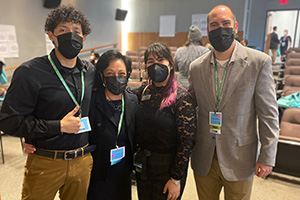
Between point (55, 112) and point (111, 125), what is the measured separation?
342 mm

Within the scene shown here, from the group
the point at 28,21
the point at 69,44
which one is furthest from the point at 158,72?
the point at 28,21

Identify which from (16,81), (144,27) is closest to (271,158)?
(16,81)

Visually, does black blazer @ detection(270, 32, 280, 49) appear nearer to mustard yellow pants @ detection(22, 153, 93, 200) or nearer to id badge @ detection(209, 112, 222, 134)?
id badge @ detection(209, 112, 222, 134)

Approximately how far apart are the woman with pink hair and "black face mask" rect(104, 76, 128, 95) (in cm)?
18

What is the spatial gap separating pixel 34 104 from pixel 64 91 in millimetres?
171

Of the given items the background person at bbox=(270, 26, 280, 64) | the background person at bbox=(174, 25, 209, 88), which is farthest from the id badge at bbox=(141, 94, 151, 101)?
the background person at bbox=(270, 26, 280, 64)

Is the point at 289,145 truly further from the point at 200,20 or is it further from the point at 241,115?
the point at 200,20

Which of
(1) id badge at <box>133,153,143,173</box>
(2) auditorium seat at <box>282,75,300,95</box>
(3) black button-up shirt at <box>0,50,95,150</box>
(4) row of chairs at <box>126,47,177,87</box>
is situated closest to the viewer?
(3) black button-up shirt at <box>0,50,95,150</box>

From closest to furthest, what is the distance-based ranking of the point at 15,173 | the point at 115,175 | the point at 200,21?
the point at 115,175
the point at 15,173
the point at 200,21

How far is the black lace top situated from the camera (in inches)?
56.2

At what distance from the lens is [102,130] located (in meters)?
1.44

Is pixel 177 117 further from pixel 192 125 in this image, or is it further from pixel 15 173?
pixel 15 173

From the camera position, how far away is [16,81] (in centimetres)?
122

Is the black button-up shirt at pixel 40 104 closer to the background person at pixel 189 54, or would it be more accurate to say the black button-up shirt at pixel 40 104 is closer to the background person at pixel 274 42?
the background person at pixel 189 54
